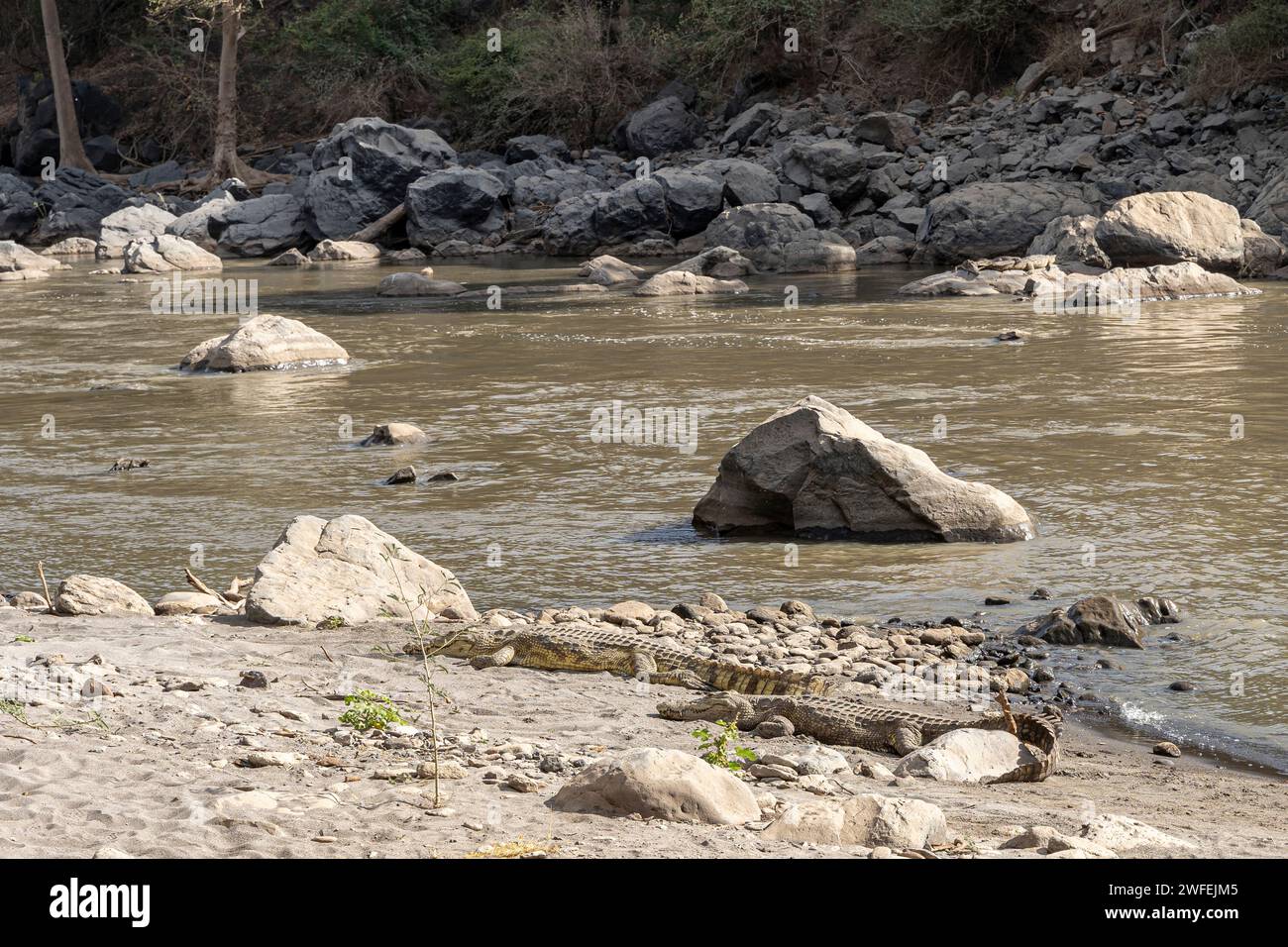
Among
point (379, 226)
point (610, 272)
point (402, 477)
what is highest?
point (379, 226)

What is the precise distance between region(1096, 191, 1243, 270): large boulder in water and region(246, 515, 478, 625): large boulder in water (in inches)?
631

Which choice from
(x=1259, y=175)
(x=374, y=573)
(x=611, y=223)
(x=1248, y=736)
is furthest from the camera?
(x=611, y=223)

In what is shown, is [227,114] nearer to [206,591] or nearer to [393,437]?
[393,437]

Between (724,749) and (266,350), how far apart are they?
1133cm

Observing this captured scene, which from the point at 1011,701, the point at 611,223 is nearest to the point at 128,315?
the point at 611,223

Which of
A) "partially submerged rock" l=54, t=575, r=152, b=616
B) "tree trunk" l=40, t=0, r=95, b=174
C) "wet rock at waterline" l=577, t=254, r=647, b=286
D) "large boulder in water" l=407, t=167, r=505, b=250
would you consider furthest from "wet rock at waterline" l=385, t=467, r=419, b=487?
"tree trunk" l=40, t=0, r=95, b=174

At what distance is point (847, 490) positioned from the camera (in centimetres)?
811

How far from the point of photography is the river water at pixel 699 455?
719 cm

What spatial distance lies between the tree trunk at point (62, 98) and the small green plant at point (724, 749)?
38.7 m

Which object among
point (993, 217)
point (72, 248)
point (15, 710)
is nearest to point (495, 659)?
point (15, 710)

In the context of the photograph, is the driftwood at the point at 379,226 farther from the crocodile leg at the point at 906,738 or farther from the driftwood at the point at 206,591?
the crocodile leg at the point at 906,738

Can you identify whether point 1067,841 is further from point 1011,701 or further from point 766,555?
point 766,555

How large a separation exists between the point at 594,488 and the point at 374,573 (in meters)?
2.87

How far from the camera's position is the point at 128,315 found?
68.0 feet
